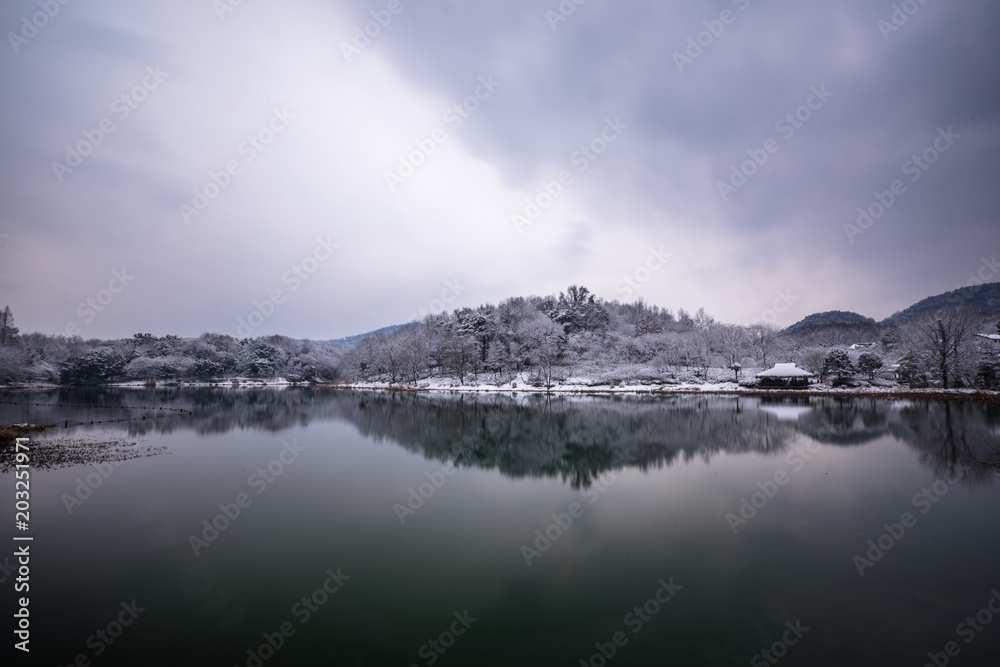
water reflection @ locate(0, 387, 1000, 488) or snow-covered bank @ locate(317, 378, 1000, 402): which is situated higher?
snow-covered bank @ locate(317, 378, 1000, 402)

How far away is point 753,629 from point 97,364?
10038 centimetres

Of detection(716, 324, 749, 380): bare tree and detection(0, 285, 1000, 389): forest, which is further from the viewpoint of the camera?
detection(716, 324, 749, 380): bare tree

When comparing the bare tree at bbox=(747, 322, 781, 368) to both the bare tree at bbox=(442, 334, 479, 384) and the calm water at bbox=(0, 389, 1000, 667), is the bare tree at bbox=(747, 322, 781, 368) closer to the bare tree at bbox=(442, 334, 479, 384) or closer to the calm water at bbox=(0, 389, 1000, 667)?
the bare tree at bbox=(442, 334, 479, 384)

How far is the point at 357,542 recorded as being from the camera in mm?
8109

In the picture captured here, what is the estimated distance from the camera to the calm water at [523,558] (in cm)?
507

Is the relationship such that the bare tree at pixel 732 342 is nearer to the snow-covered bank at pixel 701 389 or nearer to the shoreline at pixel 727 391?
the snow-covered bank at pixel 701 389

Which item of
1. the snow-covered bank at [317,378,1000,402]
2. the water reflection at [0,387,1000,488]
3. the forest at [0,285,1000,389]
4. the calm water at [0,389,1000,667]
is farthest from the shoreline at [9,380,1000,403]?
the calm water at [0,389,1000,667]

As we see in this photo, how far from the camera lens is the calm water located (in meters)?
5.07

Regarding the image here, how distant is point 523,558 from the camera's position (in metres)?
7.38

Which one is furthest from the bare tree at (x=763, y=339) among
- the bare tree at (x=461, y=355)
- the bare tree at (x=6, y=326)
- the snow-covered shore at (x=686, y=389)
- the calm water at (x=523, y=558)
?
the bare tree at (x=6, y=326)

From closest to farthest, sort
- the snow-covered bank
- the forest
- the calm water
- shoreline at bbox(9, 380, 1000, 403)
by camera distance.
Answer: the calm water → shoreline at bbox(9, 380, 1000, 403) → the snow-covered bank → the forest

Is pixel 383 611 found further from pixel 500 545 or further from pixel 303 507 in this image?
pixel 303 507

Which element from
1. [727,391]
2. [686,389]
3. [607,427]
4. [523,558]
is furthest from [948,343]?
[523,558]

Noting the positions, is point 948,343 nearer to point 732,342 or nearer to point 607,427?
point 732,342
